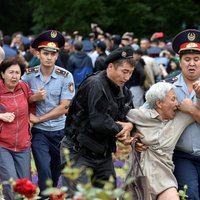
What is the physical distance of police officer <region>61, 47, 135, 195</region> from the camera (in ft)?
21.6

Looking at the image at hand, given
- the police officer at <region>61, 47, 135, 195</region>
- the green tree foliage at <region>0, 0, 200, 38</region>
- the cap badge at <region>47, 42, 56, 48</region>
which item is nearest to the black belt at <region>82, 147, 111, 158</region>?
the police officer at <region>61, 47, 135, 195</region>

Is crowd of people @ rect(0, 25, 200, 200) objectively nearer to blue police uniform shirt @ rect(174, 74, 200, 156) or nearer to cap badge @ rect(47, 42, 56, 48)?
blue police uniform shirt @ rect(174, 74, 200, 156)

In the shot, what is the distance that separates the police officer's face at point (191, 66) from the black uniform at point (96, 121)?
589 mm

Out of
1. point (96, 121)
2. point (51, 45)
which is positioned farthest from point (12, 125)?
point (96, 121)

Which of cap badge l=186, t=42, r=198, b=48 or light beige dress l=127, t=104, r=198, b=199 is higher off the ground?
cap badge l=186, t=42, r=198, b=48

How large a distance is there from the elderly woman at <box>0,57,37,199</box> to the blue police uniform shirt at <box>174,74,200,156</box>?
5.65ft

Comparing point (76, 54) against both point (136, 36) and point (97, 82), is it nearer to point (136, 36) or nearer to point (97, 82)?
point (97, 82)

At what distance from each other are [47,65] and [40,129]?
0.73 metres

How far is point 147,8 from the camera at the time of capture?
35.3 meters

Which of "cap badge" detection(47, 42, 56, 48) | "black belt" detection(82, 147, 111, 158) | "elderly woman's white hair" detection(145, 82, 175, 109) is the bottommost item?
"black belt" detection(82, 147, 111, 158)

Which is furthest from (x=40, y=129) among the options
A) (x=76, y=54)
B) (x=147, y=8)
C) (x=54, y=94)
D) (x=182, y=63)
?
(x=147, y=8)

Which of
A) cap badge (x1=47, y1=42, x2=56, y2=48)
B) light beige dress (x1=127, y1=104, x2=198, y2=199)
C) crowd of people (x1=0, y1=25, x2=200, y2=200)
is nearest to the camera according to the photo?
crowd of people (x1=0, y1=25, x2=200, y2=200)

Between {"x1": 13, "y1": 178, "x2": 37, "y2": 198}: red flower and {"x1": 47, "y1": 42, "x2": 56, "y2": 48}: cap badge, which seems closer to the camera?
{"x1": 13, "y1": 178, "x2": 37, "y2": 198}: red flower

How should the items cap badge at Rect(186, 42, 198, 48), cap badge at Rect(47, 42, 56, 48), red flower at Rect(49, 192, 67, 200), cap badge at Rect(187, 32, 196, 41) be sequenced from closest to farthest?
1. red flower at Rect(49, 192, 67, 200)
2. cap badge at Rect(186, 42, 198, 48)
3. cap badge at Rect(187, 32, 196, 41)
4. cap badge at Rect(47, 42, 56, 48)
